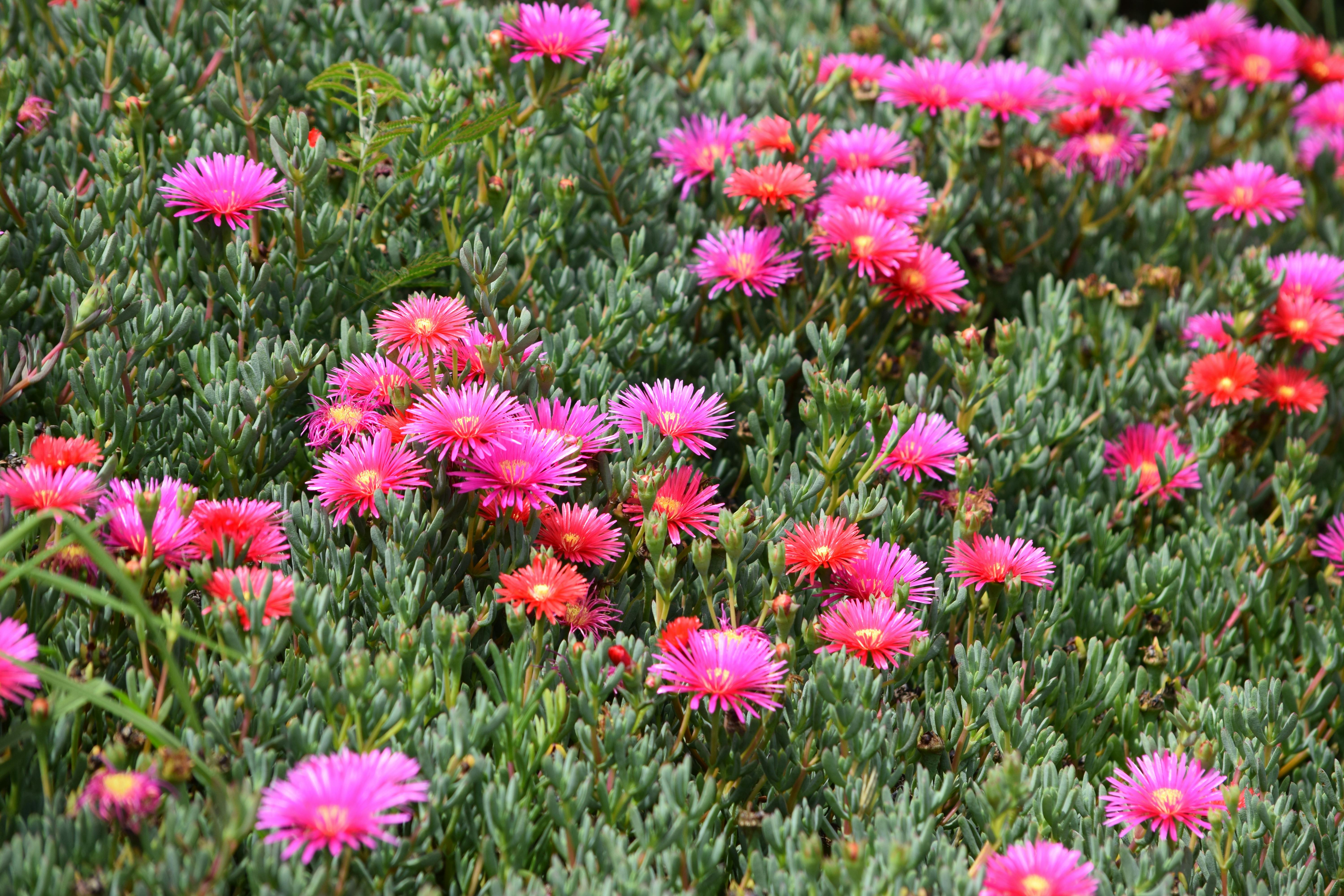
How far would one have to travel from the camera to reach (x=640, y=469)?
1.68 meters

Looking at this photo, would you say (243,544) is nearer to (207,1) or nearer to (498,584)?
(498,584)

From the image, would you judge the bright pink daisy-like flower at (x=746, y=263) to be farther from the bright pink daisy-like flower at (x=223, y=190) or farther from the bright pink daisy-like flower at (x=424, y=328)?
the bright pink daisy-like flower at (x=223, y=190)

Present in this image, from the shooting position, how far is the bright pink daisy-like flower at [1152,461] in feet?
7.04

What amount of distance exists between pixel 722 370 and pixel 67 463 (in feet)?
3.33

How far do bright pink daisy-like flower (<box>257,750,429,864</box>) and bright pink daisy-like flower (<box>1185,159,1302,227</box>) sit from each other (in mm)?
2073

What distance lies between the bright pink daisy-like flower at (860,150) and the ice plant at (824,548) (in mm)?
903

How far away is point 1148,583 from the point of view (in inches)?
79.0

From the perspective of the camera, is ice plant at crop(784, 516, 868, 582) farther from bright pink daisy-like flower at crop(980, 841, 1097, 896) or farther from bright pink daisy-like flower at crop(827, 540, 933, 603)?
bright pink daisy-like flower at crop(980, 841, 1097, 896)

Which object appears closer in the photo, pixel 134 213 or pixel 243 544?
pixel 243 544

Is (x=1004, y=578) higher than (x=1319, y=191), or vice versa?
(x=1319, y=191)

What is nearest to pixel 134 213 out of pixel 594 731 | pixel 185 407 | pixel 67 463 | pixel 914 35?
pixel 185 407

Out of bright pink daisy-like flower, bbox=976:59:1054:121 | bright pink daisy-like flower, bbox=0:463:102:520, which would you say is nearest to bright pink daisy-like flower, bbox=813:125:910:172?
bright pink daisy-like flower, bbox=976:59:1054:121

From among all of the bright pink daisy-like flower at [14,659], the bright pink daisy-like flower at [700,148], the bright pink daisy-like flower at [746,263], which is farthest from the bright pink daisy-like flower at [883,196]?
the bright pink daisy-like flower at [14,659]

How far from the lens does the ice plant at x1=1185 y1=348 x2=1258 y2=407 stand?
85.9 inches
